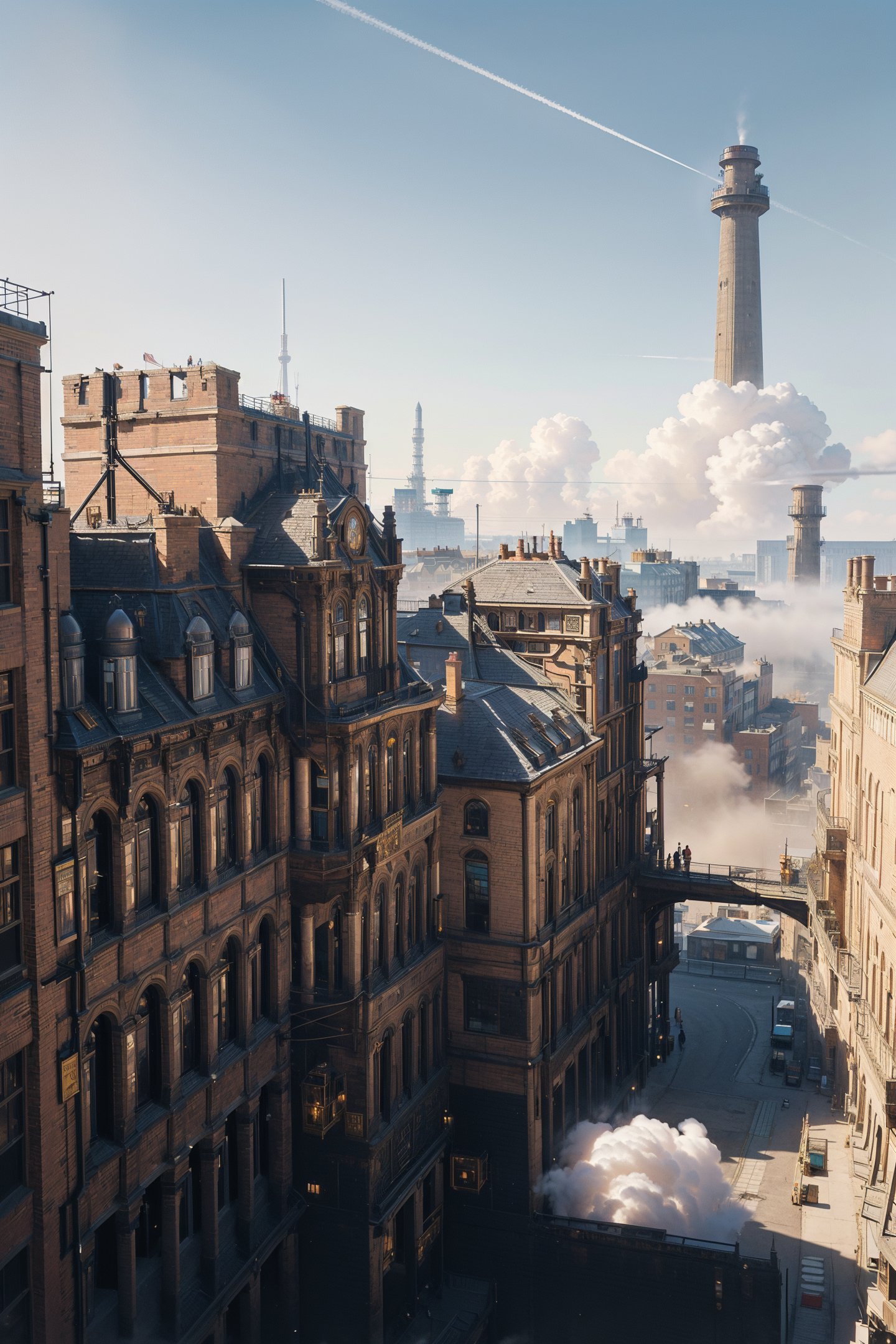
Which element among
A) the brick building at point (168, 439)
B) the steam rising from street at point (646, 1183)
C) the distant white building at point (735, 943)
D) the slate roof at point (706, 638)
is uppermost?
the brick building at point (168, 439)

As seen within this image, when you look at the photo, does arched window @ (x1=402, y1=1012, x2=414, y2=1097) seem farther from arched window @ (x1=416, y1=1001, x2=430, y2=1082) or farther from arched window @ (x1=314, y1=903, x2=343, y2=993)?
arched window @ (x1=314, y1=903, x2=343, y2=993)

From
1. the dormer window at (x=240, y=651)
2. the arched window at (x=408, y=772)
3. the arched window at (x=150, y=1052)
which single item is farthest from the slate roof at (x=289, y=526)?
the arched window at (x=150, y=1052)

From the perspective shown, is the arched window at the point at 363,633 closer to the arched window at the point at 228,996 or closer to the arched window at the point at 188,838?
the arched window at the point at 188,838

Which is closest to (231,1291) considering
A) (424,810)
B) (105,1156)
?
(105,1156)

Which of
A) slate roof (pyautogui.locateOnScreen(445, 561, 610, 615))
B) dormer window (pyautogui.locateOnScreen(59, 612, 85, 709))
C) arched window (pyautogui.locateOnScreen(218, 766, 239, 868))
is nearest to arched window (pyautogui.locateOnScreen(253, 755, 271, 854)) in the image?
arched window (pyautogui.locateOnScreen(218, 766, 239, 868))

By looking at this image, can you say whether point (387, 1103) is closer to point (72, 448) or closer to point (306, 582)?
point (306, 582)
